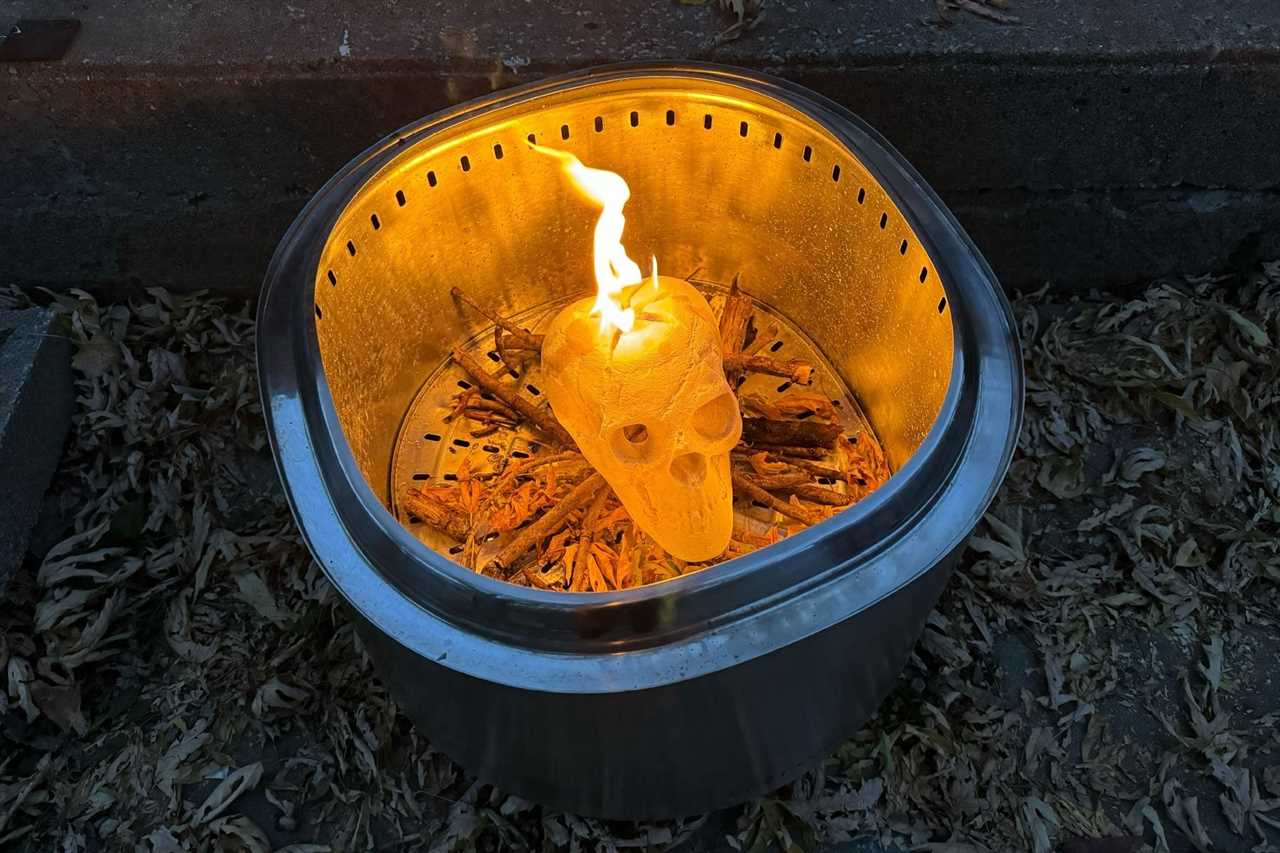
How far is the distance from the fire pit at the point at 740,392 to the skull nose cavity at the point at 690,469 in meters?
0.15

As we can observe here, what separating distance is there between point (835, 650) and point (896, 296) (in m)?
0.37

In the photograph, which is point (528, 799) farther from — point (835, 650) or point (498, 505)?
point (835, 650)

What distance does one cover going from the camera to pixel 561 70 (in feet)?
3.95

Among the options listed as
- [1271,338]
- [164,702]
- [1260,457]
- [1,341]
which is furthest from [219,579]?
[1271,338]

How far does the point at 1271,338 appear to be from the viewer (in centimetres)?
142

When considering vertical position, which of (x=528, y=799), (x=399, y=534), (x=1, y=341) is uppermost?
(x=399, y=534)

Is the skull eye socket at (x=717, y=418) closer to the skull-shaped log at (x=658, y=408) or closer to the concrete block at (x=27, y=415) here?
the skull-shaped log at (x=658, y=408)

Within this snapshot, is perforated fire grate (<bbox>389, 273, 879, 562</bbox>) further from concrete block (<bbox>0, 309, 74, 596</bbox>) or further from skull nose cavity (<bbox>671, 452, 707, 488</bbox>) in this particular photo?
concrete block (<bbox>0, 309, 74, 596</bbox>)

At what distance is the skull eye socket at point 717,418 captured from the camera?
74 cm

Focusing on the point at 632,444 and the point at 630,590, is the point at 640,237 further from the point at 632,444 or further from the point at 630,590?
the point at 630,590

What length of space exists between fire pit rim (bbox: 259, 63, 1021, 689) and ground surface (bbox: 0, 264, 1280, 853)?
48cm

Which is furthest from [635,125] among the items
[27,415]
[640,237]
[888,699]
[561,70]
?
[27,415]

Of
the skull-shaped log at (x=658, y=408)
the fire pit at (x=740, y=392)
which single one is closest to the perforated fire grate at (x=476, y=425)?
the fire pit at (x=740, y=392)

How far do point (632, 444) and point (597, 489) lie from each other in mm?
154
